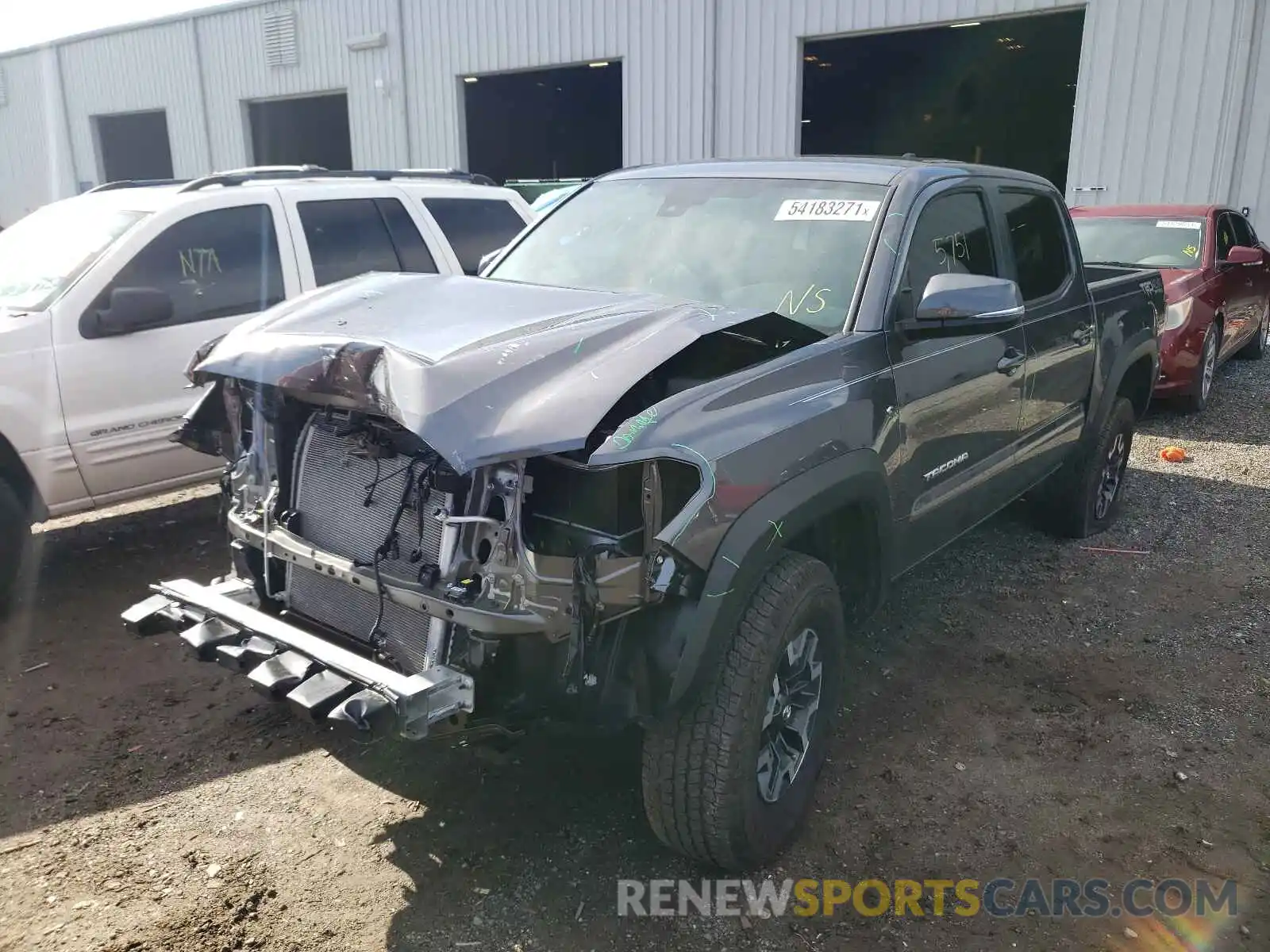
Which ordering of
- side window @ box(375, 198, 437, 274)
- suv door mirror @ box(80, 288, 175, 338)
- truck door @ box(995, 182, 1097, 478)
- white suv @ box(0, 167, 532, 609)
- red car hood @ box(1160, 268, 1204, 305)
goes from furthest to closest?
red car hood @ box(1160, 268, 1204, 305)
side window @ box(375, 198, 437, 274)
suv door mirror @ box(80, 288, 175, 338)
white suv @ box(0, 167, 532, 609)
truck door @ box(995, 182, 1097, 478)

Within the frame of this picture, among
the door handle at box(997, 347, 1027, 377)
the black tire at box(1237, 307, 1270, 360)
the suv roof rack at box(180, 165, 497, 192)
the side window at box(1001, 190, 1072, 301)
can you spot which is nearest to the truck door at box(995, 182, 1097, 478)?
the side window at box(1001, 190, 1072, 301)

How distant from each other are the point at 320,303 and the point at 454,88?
52.2ft

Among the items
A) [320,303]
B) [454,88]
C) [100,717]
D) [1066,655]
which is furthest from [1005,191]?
[454,88]

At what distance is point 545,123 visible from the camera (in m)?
24.6

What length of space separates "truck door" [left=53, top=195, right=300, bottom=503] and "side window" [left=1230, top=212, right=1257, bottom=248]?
9.09 meters

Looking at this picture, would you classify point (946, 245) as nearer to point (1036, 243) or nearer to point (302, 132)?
point (1036, 243)

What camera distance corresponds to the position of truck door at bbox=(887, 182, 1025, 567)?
3.32 metres

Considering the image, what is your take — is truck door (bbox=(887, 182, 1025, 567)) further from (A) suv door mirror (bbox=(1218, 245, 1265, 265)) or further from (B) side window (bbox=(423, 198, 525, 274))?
(A) suv door mirror (bbox=(1218, 245, 1265, 265))

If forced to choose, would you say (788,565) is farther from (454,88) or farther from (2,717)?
(454,88)

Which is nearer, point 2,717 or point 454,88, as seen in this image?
point 2,717

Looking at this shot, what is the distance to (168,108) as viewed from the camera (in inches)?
878

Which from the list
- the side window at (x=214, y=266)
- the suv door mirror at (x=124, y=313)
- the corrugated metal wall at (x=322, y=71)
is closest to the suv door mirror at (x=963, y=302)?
the suv door mirror at (x=124, y=313)

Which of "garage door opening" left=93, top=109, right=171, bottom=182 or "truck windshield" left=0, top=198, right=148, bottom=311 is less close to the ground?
"garage door opening" left=93, top=109, right=171, bottom=182

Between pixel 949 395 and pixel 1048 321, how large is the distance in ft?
3.79
